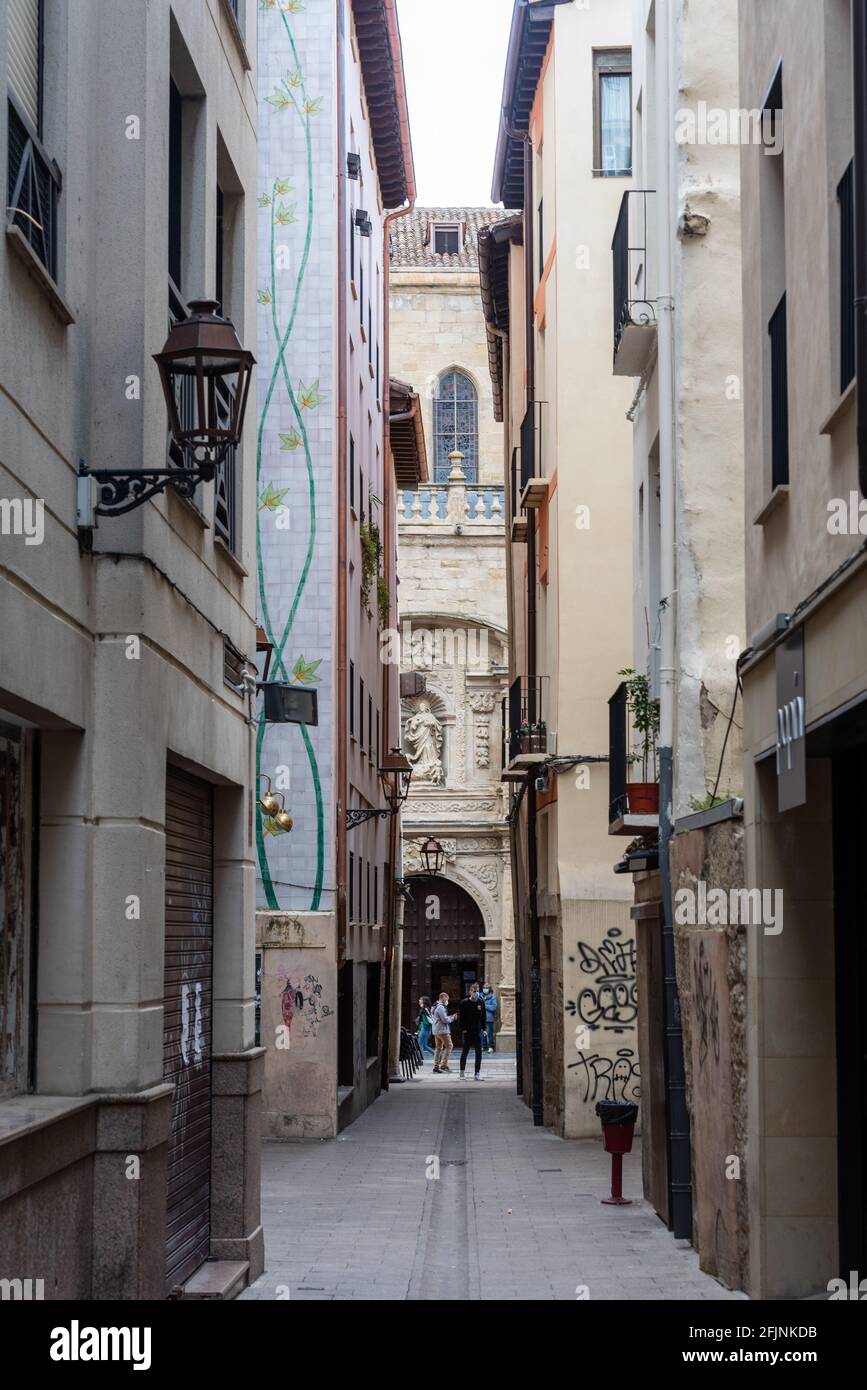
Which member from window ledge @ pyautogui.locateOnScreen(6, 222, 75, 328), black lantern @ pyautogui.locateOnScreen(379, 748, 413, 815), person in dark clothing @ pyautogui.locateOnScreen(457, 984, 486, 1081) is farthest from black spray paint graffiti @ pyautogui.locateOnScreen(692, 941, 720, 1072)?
person in dark clothing @ pyautogui.locateOnScreen(457, 984, 486, 1081)

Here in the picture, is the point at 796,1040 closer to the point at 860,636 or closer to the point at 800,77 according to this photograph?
the point at 860,636

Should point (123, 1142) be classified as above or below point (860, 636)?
below

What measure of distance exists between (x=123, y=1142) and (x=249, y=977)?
4363mm

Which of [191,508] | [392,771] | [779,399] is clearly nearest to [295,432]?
[392,771]

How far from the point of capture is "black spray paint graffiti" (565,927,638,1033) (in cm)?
2409

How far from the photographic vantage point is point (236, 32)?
12.8 m

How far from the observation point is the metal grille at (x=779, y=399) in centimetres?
1038

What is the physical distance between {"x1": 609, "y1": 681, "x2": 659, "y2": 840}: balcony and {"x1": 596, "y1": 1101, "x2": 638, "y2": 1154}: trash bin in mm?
2374

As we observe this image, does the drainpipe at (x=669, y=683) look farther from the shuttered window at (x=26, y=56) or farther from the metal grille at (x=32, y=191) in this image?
the shuttered window at (x=26, y=56)

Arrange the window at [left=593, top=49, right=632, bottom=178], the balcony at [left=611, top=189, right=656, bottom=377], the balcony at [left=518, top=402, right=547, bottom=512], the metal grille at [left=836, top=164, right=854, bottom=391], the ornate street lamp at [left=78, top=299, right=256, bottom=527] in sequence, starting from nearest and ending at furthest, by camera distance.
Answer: the metal grille at [left=836, top=164, right=854, bottom=391]
the ornate street lamp at [left=78, top=299, right=256, bottom=527]
the balcony at [left=611, top=189, right=656, bottom=377]
the window at [left=593, top=49, right=632, bottom=178]
the balcony at [left=518, top=402, right=547, bottom=512]

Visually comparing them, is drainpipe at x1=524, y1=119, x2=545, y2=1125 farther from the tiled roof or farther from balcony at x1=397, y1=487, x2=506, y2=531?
the tiled roof

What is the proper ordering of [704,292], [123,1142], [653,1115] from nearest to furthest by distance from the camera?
[123,1142] → [704,292] → [653,1115]

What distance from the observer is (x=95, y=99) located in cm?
920
